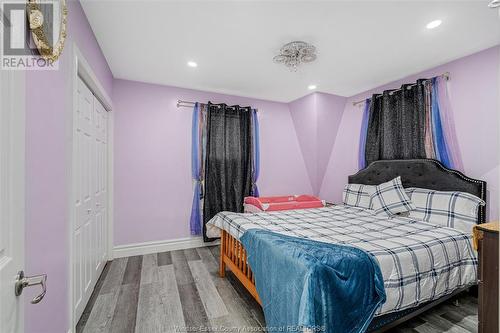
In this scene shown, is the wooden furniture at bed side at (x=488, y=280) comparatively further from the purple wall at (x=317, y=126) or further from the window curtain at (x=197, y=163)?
the window curtain at (x=197, y=163)

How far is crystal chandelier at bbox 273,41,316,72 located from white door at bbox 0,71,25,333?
2.23m

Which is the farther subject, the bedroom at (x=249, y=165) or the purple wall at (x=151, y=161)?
the purple wall at (x=151, y=161)

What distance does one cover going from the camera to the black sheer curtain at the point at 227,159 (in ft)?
12.3

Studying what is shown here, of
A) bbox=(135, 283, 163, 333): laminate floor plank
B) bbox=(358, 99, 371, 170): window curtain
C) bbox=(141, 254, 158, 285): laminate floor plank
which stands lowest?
bbox=(141, 254, 158, 285): laminate floor plank

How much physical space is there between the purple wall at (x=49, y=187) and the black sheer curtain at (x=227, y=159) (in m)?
2.23

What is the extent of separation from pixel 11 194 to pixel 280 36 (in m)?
2.33

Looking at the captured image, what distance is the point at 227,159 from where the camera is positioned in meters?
3.87

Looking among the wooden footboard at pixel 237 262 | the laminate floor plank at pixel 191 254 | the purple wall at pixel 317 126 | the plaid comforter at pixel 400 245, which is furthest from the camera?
the purple wall at pixel 317 126

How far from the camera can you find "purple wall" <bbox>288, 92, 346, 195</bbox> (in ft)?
12.8

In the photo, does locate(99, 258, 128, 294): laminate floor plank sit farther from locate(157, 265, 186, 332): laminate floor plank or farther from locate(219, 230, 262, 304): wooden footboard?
locate(219, 230, 262, 304): wooden footboard

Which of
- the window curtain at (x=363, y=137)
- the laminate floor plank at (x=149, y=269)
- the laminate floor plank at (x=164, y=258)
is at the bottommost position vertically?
the laminate floor plank at (x=164, y=258)

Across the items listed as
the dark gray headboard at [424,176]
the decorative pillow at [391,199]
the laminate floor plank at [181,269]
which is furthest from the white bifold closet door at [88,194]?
the dark gray headboard at [424,176]

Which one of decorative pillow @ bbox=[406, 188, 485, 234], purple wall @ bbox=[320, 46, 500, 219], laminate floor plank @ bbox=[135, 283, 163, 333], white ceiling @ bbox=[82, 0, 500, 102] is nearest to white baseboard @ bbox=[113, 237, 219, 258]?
laminate floor plank @ bbox=[135, 283, 163, 333]

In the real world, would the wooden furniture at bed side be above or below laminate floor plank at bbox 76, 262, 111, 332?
above
